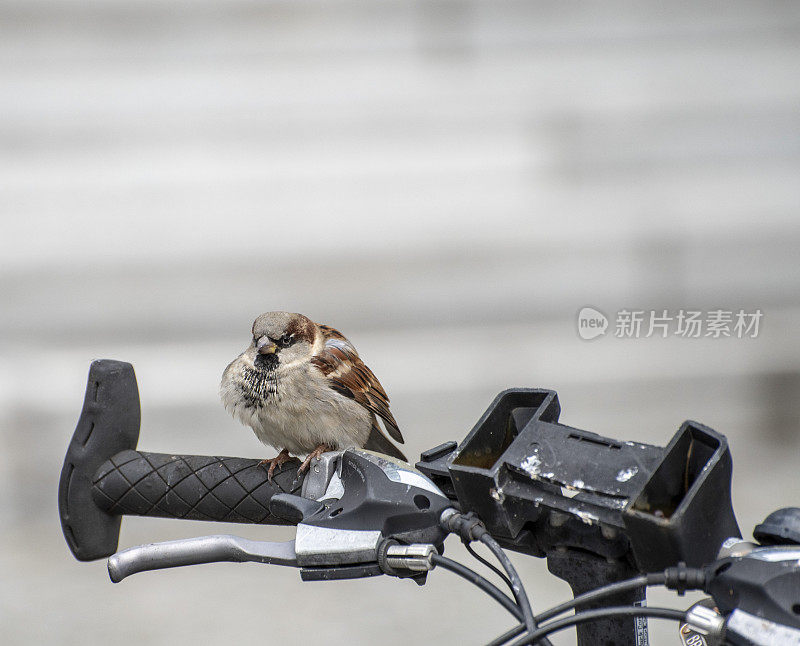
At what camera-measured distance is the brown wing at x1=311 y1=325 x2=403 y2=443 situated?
70.7 inches

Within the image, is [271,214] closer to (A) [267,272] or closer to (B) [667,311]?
(A) [267,272]

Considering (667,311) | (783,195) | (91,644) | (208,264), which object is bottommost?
(91,644)

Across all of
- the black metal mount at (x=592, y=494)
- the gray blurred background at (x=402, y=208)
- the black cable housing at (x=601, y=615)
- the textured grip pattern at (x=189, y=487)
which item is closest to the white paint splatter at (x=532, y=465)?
the black metal mount at (x=592, y=494)

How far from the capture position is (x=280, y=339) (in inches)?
66.7

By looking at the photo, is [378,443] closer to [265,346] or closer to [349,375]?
[349,375]

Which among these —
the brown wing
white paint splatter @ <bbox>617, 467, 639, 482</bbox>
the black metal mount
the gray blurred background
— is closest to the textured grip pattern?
the black metal mount

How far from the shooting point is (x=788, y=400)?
3432 mm

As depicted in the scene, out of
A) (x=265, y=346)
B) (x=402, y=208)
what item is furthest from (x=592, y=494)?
(x=402, y=208)

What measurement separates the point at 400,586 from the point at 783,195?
6.94ft

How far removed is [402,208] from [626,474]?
268 cm

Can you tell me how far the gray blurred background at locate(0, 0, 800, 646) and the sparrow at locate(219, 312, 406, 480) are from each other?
1.40 metres

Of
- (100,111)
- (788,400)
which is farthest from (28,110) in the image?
(788,400)

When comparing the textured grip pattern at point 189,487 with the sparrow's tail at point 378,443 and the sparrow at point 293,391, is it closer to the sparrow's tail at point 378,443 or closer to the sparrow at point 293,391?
the sparrow at point 293,391

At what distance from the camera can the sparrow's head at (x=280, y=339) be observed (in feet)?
5.47
